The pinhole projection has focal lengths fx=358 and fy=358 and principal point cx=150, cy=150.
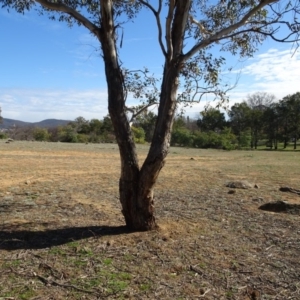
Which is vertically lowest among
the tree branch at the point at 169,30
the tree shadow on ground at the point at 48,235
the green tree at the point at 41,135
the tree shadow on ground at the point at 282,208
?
the tree shadow on ground at the point at 48,235

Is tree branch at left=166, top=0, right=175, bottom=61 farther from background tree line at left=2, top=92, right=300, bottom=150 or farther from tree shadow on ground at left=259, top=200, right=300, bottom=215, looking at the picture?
background tree line at left=2, top=92, right=300, bottom=150

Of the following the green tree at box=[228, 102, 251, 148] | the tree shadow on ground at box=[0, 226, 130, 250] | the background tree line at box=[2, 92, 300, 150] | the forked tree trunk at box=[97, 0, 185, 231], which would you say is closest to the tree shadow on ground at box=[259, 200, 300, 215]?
the forked tree trunk at box=[97, 0, 185, 231]

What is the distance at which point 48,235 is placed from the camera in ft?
16.2

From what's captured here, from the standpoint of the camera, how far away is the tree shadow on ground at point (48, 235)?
4523 millimetres

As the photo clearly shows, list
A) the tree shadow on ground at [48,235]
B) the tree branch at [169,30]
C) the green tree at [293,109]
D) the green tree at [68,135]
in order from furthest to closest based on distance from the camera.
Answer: the green tree at [293,109] < the green tree at [68,135] < the tree branch at [169,30] < the tree shadow on ground at [48,235]

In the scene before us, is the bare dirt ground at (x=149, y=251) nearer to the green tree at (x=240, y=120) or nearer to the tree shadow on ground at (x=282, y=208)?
the tree shadow on ground at (x=282, y=208)

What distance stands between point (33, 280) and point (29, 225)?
2082mm

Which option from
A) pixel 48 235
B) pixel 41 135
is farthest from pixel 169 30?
pixel 41 135

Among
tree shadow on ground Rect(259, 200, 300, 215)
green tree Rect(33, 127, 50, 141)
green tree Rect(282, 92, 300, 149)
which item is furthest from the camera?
green tree Rect(282, 92, 300, 149)

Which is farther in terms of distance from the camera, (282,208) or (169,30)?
(282,208)

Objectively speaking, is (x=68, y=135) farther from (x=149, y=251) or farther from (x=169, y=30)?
(x=149, y=251)

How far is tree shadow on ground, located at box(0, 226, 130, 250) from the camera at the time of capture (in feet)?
14.8

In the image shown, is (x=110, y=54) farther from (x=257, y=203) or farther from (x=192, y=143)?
(x=192, y=143)

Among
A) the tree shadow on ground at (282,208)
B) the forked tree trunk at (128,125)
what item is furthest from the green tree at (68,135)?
the forked tree trunk at (128,125)
